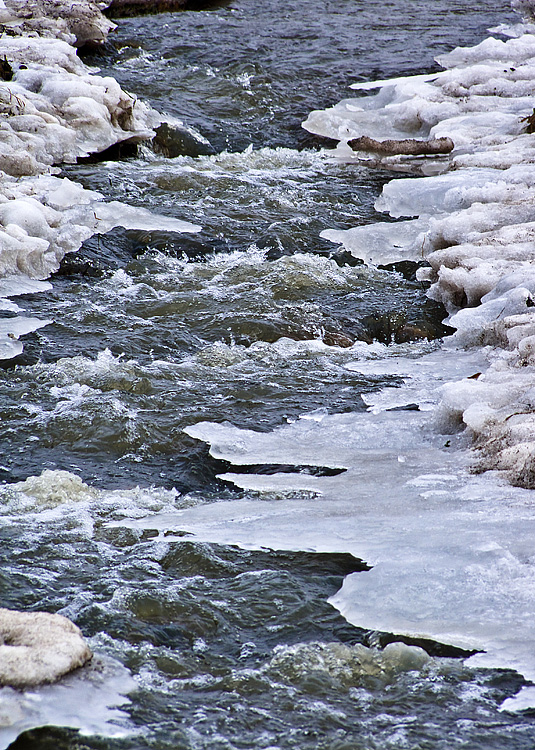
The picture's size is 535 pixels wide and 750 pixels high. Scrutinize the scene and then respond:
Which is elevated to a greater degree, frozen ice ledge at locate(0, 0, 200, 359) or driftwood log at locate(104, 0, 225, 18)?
driftwood log at locate(104, 0, 225, 18)

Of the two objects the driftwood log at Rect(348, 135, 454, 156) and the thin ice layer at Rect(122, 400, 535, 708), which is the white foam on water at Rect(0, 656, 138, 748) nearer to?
the thin ice layer at Rect(122, 400, 535, 708)

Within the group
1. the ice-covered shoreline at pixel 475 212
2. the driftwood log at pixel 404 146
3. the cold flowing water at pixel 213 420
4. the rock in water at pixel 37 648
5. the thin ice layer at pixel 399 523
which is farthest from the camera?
the driftwood log at pixel 404 146

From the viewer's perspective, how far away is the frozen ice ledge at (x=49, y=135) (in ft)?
20.6

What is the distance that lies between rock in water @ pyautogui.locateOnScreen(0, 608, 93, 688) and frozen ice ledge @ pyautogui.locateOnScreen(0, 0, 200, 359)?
2723 mm

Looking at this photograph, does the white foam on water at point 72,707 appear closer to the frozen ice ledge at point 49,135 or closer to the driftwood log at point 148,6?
the frozen ice ledge at point 49,135

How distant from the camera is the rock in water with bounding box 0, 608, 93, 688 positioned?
8.06 feet

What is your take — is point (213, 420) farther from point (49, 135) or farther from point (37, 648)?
point (49, 135)

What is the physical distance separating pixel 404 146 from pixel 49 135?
3622 mm

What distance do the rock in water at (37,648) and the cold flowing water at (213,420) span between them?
176 millimetres

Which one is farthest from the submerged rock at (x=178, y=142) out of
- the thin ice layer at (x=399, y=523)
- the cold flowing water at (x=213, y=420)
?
the thin ice layer at (x=399, y=523)

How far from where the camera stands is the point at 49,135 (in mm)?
8047

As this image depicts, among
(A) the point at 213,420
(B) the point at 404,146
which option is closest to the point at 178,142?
(B) the point at 404,146

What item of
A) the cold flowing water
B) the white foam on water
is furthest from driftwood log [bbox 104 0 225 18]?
the white foam on water

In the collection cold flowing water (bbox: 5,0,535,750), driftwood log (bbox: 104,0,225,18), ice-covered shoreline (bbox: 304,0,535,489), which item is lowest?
cold flowing water (bbox: 5,0,535,750)
